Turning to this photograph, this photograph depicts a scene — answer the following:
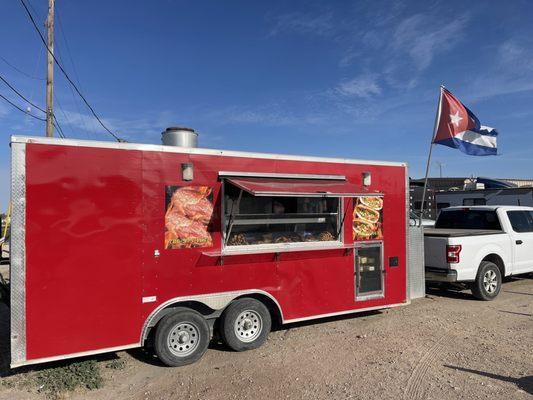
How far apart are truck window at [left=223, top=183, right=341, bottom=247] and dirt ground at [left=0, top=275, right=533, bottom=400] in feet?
4.73

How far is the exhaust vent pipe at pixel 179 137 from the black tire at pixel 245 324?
2.24 meters

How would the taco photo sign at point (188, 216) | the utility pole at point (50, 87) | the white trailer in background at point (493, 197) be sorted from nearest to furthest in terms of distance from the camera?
the taco photo sign at point (188, 216) → the utility pole at point (50, 87) → the white trailer in background at point (493, 197)

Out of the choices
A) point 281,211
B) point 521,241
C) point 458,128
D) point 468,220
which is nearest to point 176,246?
point 281,211

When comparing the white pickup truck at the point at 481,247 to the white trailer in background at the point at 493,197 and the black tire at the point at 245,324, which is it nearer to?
the black tire at the point at 245,324

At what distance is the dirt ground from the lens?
15.3ft

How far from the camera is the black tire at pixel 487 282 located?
8625 mm

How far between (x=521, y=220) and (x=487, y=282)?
77.1 inches

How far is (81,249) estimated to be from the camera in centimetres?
501

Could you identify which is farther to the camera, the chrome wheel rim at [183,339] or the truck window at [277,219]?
the truck window at [277,219]

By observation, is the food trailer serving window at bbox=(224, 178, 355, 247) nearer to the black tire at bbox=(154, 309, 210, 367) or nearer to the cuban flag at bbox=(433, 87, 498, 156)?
the black tire at bbox=(154, 309, 210, 367)

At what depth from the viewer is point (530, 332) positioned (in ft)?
21.6

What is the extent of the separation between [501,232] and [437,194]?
15604 mm

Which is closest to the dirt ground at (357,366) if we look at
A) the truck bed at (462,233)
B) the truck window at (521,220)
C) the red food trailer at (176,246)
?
the red food trailer at (176,246)

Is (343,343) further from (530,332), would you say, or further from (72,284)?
(72,284)
